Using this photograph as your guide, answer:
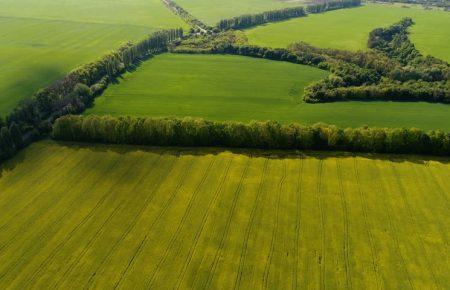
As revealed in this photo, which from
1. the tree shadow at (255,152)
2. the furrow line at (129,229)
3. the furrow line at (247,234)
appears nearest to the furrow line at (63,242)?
the furrow line at (129,229)

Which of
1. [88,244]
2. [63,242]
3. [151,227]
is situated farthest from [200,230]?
[63,242]

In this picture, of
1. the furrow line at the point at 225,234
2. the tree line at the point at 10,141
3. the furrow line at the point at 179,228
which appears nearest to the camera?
the furrow line at the point at 225,234

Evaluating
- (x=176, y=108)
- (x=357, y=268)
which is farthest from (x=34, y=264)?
(x=176, y=108)

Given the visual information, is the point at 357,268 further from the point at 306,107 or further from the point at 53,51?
the point at 53,51

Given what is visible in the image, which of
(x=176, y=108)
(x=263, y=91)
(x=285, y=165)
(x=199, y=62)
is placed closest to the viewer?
(x=285, y=165)

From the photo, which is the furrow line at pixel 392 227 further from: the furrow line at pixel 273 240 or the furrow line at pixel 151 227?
the furrow line at pixel 151 227

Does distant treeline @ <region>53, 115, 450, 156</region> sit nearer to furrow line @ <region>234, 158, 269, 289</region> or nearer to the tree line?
the tree line

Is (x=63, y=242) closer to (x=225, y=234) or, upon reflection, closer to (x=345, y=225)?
(x=225, y=234)
